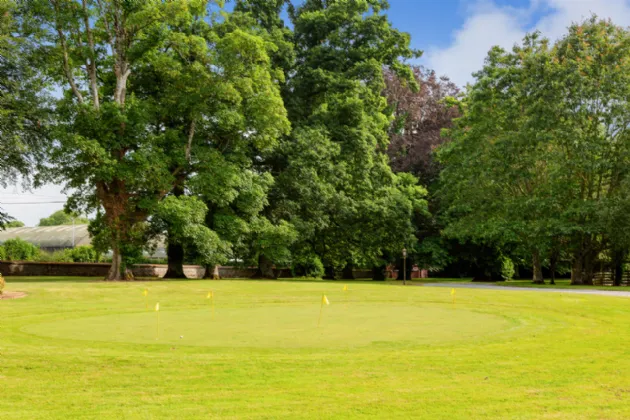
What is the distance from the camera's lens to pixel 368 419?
253 inches

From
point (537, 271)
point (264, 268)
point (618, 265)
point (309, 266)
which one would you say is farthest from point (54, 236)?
point (618, 265)

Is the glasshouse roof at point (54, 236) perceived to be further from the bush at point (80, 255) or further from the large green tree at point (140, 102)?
the large green tree at point (140, 102)

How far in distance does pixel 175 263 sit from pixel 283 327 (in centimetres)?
3080

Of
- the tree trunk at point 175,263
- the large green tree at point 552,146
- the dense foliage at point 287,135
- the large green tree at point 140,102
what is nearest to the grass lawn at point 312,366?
the large green tree at point 140,102

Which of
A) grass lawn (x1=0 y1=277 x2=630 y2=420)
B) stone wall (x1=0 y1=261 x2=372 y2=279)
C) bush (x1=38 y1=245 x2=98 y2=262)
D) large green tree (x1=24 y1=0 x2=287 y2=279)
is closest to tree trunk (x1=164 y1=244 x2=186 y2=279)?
stone wall (x1=0 y1=261 x2=372 y2=279)

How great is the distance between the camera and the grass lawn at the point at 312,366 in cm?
693

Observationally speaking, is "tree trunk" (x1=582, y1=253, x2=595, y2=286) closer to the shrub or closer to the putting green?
the putting green

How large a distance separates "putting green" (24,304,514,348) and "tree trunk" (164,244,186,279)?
24990 mm

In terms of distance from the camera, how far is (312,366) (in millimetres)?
9062

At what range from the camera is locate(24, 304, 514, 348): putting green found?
11.4 m

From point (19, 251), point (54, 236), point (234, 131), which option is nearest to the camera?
point (234, 131)

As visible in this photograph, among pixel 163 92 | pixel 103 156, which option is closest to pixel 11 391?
pixel 103 156

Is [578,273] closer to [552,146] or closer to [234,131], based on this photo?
[552,146]

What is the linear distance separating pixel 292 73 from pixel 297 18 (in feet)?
20.3
